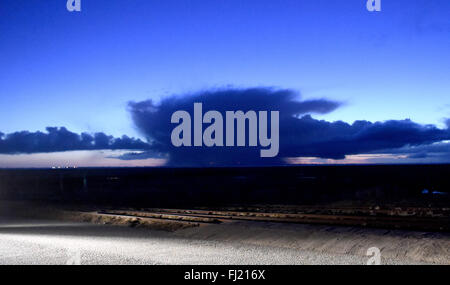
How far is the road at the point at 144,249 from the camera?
1000cm

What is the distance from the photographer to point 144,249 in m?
11.5

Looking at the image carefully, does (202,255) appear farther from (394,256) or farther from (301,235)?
(394,256)

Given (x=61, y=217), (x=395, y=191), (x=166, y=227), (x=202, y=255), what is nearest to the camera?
(x=202, y=255)

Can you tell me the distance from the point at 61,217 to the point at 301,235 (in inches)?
543

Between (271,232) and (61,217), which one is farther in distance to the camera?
(61,217)

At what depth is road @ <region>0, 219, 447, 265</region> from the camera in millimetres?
10000

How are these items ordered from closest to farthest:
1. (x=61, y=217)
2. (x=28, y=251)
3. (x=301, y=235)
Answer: (x=28, y=251) < (x=301, y=235) < (x=61, y=217)
